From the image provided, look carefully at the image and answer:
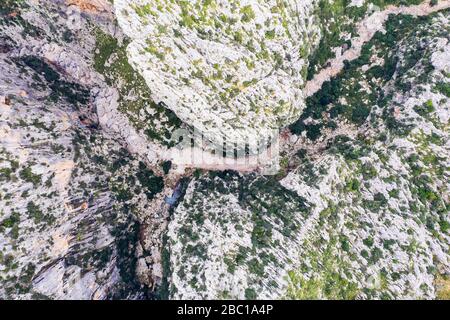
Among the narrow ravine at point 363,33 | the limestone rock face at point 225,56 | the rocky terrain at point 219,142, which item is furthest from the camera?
the narrow ravine at point 363,33

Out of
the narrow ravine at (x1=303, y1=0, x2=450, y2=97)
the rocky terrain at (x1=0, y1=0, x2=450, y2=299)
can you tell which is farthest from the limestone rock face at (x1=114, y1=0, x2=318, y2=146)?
the narrow ravine at (x1=303, y1=0, x2=450, y2=97)

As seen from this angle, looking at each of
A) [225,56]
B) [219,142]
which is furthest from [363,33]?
[219,142]

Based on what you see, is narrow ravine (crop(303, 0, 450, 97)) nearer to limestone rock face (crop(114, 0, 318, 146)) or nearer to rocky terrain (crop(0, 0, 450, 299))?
rocky terrain (crop(0, 0, 450, 299))

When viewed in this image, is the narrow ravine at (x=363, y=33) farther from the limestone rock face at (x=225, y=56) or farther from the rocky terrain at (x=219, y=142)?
the limestone rock face at (x=225, y=56)

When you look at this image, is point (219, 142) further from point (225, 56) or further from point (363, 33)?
point (363, 33)

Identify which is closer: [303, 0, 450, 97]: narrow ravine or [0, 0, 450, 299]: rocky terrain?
[0, 0, 450, 299]: rocky terrain

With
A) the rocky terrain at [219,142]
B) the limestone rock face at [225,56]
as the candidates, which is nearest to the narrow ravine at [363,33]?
the rocky terrain at [219,142]
